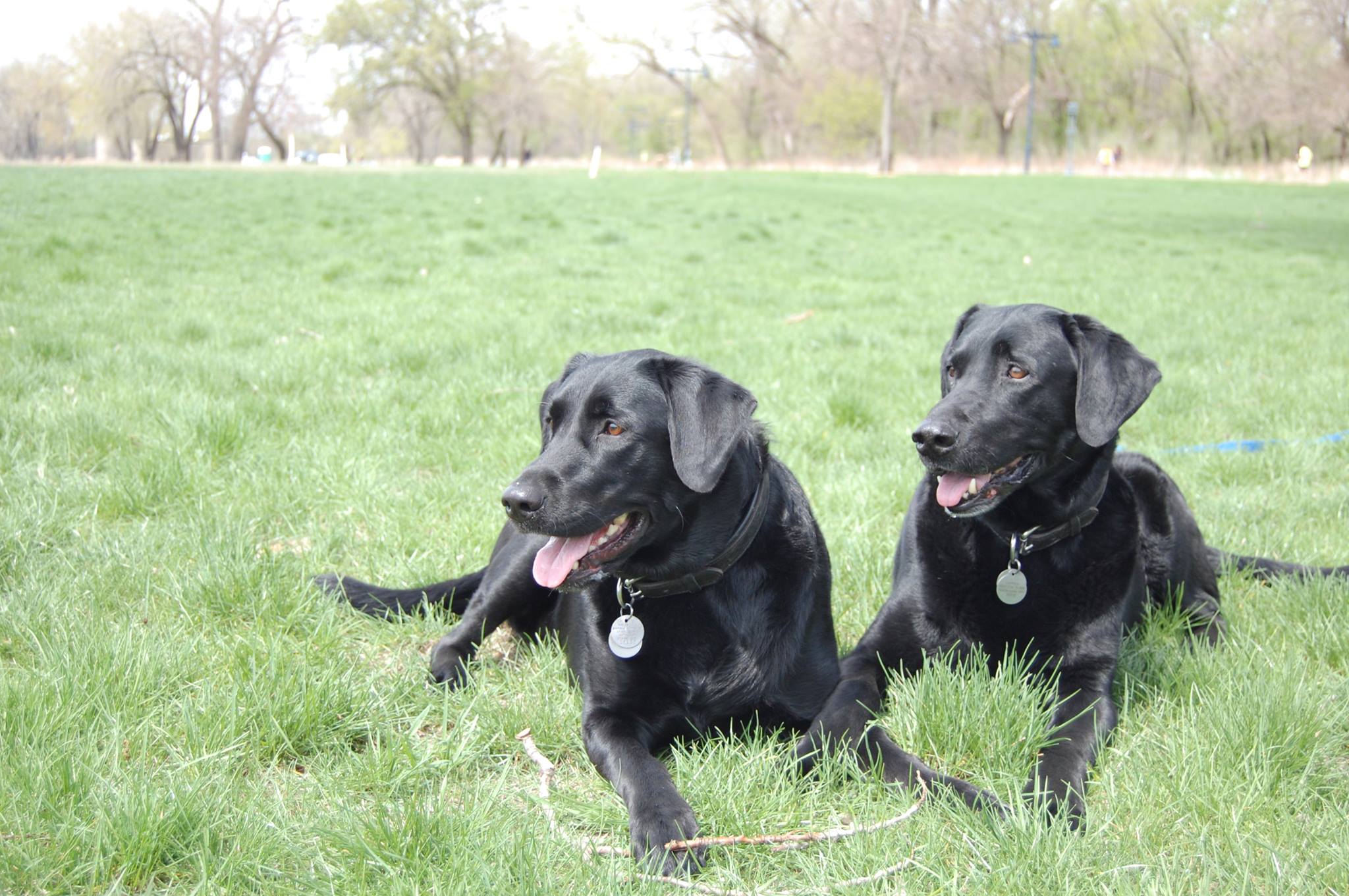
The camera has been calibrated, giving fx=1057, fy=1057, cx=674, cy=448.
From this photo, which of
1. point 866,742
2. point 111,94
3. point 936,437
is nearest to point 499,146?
point 111,94

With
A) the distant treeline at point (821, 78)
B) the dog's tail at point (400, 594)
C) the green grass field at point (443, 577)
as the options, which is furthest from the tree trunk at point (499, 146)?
the dog's tail at point (400, 594)

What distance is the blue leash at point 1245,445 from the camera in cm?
526

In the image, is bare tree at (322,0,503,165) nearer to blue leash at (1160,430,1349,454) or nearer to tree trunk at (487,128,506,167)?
tree trunk at (487,128,506,167)

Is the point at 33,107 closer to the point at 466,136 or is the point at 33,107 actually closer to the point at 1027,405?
the point at 466,136

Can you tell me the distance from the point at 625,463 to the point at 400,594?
121 cm

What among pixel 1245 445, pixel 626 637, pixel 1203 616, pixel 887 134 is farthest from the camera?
pixel 887 134

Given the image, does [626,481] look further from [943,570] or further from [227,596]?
[227,596]

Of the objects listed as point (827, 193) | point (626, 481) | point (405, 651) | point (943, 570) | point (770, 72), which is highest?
point (770, 72)

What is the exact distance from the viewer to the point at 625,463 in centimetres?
272

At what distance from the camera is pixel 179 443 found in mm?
4852

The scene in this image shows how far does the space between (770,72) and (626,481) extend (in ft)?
235


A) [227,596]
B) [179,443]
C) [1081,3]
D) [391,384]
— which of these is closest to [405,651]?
[227,596]

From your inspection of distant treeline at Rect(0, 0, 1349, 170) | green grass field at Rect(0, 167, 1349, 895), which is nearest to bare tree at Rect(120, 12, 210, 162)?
distant treeline at Rect(0, 0, 1349, 170)

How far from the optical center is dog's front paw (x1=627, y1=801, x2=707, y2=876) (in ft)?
7.06
